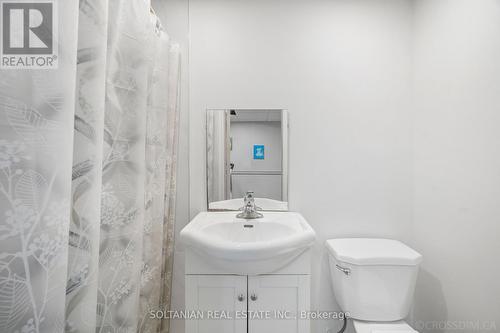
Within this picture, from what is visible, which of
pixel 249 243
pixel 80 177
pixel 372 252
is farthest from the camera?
pixel 372 252

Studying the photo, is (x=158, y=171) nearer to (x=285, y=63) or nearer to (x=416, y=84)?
(x=285, y=63)

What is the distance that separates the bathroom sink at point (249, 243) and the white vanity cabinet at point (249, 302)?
11 cm

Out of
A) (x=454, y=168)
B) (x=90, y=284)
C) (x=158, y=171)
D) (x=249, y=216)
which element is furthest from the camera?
(x=249, y=216)

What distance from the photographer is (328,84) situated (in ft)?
5.06

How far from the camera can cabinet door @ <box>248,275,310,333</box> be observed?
1.18 metres

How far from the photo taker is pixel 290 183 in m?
1.56

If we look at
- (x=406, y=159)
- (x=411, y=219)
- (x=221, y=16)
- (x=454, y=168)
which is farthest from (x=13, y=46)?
(x=411, y=219)

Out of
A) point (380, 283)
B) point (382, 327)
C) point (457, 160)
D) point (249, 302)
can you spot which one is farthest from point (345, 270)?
point (457, 160)

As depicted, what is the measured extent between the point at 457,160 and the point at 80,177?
1.53 meters

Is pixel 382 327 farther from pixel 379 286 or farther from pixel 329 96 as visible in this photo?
pixel 329 96

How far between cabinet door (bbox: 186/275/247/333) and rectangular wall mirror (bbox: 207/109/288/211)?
0.47m

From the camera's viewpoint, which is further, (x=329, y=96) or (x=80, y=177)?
(x=329, y=96)

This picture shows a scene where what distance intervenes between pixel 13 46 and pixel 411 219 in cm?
189

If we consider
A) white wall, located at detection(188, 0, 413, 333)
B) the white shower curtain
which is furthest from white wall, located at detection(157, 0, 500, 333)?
the white shower curtain
